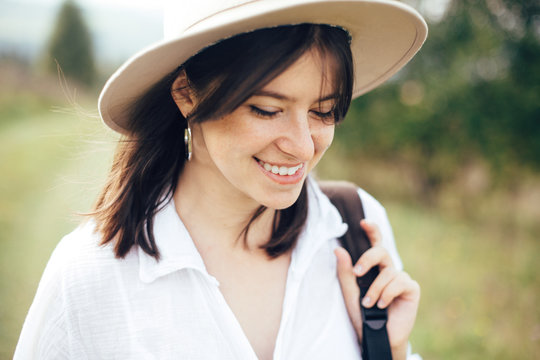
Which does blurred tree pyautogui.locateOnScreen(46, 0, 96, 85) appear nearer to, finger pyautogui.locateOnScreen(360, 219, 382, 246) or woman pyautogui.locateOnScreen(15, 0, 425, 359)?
woman pyautogui.locateOnScreen(15, 0, 425, 359)

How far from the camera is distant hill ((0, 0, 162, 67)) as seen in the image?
23031 mm

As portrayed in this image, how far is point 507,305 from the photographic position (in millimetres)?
4547

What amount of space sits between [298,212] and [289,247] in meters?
0.17

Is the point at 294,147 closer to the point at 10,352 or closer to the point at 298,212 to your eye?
the point at 298,212

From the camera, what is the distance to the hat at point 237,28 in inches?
49.2

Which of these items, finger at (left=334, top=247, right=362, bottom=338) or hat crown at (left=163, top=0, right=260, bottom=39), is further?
finger at (left=334, top=247, right=362, bottom=338)

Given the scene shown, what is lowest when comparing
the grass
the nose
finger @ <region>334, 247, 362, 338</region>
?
the grass

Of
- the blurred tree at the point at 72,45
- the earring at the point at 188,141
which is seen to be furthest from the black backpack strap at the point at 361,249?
the blurred tree at the point at 72,45

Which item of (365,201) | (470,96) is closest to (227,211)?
(365,201)

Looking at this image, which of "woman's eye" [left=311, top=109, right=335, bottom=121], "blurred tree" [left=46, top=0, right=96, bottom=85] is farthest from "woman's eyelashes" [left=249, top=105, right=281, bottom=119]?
"blurred tree" [left=46, top=0, right=96, bottom=85]

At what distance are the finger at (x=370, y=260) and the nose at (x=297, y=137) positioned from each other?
52 centimetres

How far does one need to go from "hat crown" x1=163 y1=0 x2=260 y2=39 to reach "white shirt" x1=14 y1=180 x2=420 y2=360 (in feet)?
2.18

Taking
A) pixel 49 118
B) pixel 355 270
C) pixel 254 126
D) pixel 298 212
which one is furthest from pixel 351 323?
pixel 49 118

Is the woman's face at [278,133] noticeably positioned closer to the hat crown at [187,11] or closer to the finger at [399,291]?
the hat crown at [187,11]
